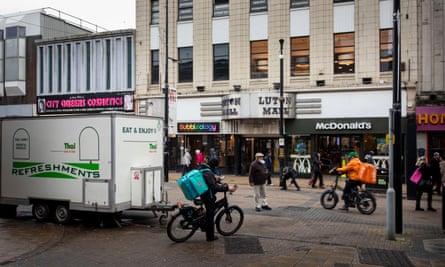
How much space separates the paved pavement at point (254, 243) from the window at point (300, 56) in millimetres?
13036

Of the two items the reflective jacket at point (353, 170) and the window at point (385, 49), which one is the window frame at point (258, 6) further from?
the reflective jacket at point (353, 170)

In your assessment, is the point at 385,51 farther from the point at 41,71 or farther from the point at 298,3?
the point at 41,71

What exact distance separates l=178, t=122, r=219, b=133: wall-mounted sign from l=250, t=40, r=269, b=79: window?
12.1 feet

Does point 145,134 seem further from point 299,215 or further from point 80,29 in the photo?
point 80,29

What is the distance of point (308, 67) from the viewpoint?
81.7 feet

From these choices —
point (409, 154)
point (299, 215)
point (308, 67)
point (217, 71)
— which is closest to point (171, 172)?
point (217, 71)

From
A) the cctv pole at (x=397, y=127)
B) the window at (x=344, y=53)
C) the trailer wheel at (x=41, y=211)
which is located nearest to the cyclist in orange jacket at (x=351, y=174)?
the cctv pole at (x=397, y=127)

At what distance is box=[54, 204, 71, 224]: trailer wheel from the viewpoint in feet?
37.7

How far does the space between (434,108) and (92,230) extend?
17.3m

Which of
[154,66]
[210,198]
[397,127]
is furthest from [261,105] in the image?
[210,198]

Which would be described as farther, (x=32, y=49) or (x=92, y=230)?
(x=32, y=49)

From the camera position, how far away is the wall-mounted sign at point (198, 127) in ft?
87.4

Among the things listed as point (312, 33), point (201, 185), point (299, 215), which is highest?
point (312, 33)

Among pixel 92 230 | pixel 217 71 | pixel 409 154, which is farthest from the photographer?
pixel 217 71
